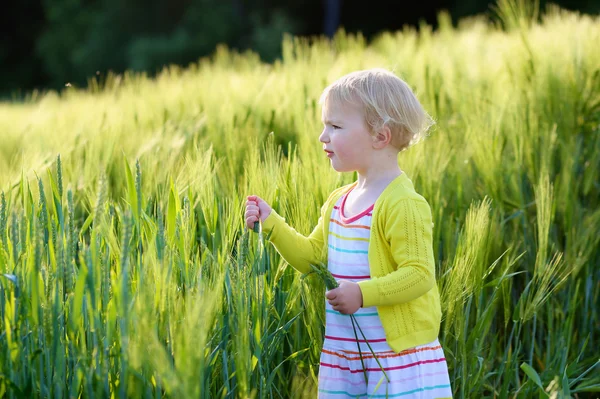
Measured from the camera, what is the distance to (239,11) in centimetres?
1650

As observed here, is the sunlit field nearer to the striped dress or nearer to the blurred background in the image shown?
the striped dress

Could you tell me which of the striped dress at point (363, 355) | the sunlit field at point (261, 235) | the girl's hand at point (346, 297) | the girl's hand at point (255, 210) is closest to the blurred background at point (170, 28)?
the sunlit field at point (261, 235)

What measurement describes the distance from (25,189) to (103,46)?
16219 millimetres

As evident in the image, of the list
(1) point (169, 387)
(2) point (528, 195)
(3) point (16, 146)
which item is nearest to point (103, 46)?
(3) point (16, 146)

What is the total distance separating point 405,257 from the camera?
50.9 inches

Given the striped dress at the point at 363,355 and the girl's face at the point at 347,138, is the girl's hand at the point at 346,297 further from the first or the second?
the girl's face at the point at 347,138

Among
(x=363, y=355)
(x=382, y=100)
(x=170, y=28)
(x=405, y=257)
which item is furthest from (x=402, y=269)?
(x=170, y=28)

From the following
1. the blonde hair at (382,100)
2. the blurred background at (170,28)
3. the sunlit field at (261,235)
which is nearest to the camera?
the sunlit field at (261,235)

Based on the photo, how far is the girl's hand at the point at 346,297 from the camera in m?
1.24

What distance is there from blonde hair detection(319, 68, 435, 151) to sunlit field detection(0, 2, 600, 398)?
25 centimetres

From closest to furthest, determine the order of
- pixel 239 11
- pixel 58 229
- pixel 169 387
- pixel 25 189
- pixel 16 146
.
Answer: pixel 169 387 → pixel 58 229 → pixel 25 189 → pixel 16 146 → pixel 239 11

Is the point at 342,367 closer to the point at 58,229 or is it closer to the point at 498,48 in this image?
the point at 58,229

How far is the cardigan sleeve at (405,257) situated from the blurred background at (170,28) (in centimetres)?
1242

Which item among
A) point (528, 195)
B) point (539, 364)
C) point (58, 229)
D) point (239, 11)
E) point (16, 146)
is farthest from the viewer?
point (239, 11)
